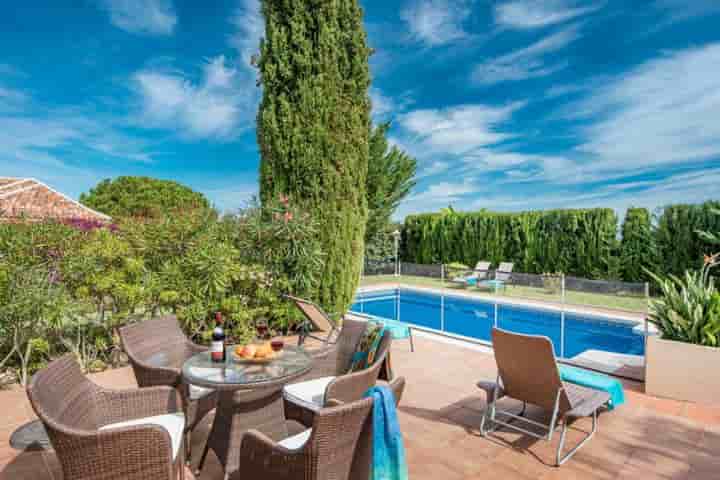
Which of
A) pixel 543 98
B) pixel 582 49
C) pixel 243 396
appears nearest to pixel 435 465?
pixel 243 396

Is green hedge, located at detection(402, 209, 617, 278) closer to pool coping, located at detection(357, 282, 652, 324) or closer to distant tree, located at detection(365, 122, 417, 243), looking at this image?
distant tree, located at detection(365, 122, 417, 243)

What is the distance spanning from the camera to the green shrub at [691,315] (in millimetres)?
4328

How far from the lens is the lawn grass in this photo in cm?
800

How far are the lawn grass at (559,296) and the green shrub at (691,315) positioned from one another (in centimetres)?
172

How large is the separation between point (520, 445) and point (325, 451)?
89.0 inches

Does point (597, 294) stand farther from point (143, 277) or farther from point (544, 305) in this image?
point (143, 277)

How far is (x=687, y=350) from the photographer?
427 cm

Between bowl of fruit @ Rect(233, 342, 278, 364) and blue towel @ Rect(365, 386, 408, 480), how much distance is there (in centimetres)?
134

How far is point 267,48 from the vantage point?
7582 millimetres

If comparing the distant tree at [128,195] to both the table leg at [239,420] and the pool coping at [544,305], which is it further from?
the table leg at [239,420]

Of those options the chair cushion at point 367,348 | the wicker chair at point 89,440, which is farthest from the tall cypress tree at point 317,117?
the wicker chair at point 89,440

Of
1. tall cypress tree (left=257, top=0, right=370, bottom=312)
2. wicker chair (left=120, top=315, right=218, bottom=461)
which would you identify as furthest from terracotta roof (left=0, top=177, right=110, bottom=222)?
wicker chair (left=120, top=315, right=218, bottom=461)

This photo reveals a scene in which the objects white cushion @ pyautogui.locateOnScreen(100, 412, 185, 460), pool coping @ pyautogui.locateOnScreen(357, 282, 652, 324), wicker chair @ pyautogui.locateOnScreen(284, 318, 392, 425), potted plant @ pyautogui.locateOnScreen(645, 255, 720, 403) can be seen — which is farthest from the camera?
pool coping @ pyautogui.locateOnScreen(357, 282, 652, 324)

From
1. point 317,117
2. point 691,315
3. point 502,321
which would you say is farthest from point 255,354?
point 502,321
